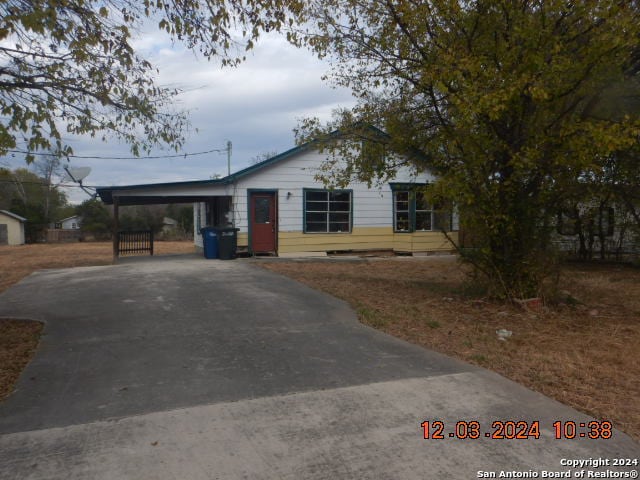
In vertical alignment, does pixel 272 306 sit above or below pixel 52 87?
below

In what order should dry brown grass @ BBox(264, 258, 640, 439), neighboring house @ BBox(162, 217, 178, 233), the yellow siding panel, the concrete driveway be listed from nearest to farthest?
the concrete driveway < dry brown grass @ BBox(264, 258, 640, 439) < the yellow siding panel < neighboring house @ BBox(162, 217, 178, 233)

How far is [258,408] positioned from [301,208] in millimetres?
13498

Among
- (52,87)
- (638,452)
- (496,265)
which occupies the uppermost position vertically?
(52,87)

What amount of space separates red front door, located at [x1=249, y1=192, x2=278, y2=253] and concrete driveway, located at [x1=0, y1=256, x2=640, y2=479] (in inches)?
378

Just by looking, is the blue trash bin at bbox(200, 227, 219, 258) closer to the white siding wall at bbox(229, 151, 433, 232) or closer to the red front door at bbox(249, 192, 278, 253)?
the white siding wall at bbox(229, 151, 433, 232)

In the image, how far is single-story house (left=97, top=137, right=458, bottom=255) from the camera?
16578mm

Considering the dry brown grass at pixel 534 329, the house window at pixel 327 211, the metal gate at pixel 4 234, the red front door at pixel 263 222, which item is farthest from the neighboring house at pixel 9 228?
the dry brown grass at pixel 534 329

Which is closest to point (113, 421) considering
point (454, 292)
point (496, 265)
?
point (496, 265)

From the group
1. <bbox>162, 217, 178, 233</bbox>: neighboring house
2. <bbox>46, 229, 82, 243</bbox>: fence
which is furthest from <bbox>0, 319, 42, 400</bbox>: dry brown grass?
<bbox>46, 229, 82, 243</bbox>: fence

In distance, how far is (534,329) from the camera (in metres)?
7.29

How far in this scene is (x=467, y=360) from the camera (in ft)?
18.6

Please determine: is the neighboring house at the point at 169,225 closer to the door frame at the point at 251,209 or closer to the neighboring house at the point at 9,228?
the neighboring house at the point at 9,228

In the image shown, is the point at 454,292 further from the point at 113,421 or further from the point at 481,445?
the point at 113,421

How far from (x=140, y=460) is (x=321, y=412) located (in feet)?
4.56
